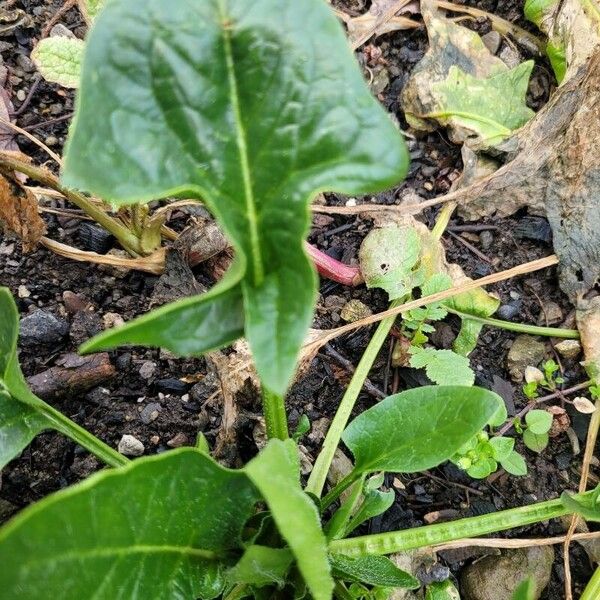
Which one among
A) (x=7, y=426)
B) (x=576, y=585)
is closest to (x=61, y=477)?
(x=7, y=426)

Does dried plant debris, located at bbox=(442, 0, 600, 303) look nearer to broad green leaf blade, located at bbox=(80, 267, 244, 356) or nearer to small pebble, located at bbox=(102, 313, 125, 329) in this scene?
small pebble, located at bbox=(102, 313, 125, 329)

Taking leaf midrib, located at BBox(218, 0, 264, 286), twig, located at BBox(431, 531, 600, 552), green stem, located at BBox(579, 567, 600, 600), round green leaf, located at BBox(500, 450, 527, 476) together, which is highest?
leaf midrib, located at BBox(218, 0, 264, 286)

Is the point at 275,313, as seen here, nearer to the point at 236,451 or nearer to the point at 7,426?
the point at 7,426

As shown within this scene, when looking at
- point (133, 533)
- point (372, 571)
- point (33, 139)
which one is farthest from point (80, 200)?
point (372, 571)

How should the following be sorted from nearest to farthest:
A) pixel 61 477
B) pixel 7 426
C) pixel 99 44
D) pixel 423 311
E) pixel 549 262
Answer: pixel 99 44 → pixel 7 426 → pixel 61 477 → pixel 423 311 → pixel 549 262

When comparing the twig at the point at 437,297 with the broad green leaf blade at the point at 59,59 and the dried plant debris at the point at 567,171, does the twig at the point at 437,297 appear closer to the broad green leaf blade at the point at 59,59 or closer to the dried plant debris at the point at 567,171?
the dried plant debris at the point at 567,171

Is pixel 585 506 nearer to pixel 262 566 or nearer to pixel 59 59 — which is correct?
pixel 262 566

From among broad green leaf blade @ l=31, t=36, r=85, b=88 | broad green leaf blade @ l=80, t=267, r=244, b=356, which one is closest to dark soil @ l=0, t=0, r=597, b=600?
broad green leaf blade @ l=31, t=36, r=85, b=88
